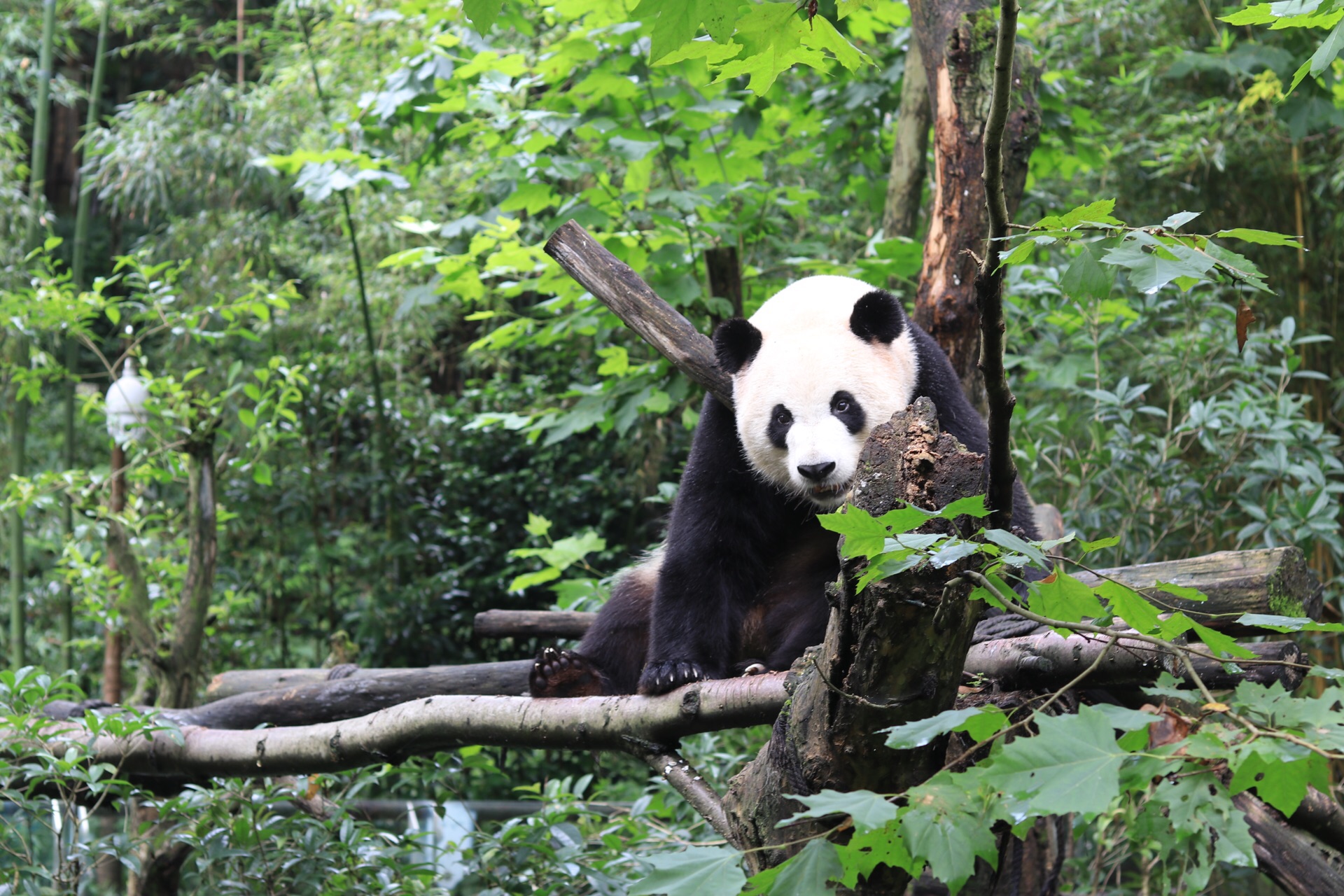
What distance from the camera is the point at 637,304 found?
2.75m

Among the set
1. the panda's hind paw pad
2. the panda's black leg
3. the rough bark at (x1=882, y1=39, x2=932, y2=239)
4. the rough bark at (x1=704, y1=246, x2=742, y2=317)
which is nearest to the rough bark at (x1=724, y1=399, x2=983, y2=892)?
the panda's black leg

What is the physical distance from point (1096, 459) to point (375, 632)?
510 cm

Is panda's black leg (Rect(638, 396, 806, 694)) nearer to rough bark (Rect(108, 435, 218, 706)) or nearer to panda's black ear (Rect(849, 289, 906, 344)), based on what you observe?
panda's black ear (Rect(849, 289, 906, 344))

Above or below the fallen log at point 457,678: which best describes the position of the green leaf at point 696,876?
above

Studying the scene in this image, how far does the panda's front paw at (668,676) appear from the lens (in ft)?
7.67

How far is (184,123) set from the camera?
7.46m

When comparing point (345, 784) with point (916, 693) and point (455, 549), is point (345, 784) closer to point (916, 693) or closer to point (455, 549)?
point (916, 693)

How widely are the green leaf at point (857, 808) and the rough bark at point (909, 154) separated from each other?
330cm

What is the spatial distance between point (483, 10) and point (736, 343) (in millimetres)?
1405

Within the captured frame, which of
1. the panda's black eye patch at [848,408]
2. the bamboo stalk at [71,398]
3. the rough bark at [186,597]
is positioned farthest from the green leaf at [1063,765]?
the bamboo stalk at [71,398]

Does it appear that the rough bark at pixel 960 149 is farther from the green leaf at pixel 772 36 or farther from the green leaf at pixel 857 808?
the green leaf at pixel 857 808

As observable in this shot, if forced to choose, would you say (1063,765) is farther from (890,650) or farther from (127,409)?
(127,409)

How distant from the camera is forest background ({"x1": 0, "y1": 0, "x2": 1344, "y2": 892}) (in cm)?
369

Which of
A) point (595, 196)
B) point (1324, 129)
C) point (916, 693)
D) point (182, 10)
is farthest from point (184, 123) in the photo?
point (916, 693)
